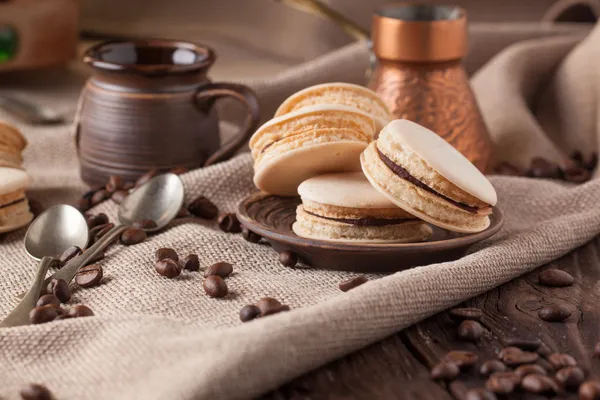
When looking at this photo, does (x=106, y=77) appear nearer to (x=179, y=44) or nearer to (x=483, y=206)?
(x=179, y=44)

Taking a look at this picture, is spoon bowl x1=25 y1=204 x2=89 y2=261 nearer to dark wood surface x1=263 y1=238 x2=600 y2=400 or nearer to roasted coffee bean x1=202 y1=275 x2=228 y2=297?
roasted coffee bean x1=202 y1=275 x2=228 y2=297

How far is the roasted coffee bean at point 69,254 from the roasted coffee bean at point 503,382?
786 millimetres

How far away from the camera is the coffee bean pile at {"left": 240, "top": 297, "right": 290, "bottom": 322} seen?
1320 mm

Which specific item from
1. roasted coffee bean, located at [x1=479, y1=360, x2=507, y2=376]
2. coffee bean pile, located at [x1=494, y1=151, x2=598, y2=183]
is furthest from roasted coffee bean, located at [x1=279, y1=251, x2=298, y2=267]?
coffee bean pile, located at [x1=494, y1=151, x2=598, y2=183]

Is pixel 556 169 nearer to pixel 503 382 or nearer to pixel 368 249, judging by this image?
pixel 368 249

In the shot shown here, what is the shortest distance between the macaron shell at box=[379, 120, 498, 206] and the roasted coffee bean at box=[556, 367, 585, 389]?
1.22 feet

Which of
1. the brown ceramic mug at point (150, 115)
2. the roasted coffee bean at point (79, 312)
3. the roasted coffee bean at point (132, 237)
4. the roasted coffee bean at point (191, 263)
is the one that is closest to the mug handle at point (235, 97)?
the brown ceramic mug at point (150, 115)

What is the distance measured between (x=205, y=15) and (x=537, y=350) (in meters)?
2.27

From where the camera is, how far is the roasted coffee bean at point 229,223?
175 cm

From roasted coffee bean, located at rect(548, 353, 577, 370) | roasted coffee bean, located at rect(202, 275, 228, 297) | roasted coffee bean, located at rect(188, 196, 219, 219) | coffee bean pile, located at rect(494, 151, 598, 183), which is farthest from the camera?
coffee bean pile, located at rect(494, 151, 598, 183)

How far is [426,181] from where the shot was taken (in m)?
1.46

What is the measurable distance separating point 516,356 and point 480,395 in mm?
146

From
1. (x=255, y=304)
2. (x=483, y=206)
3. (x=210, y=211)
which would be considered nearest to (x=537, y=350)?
(x=483, y=206)

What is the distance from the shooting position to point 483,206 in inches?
58.8
